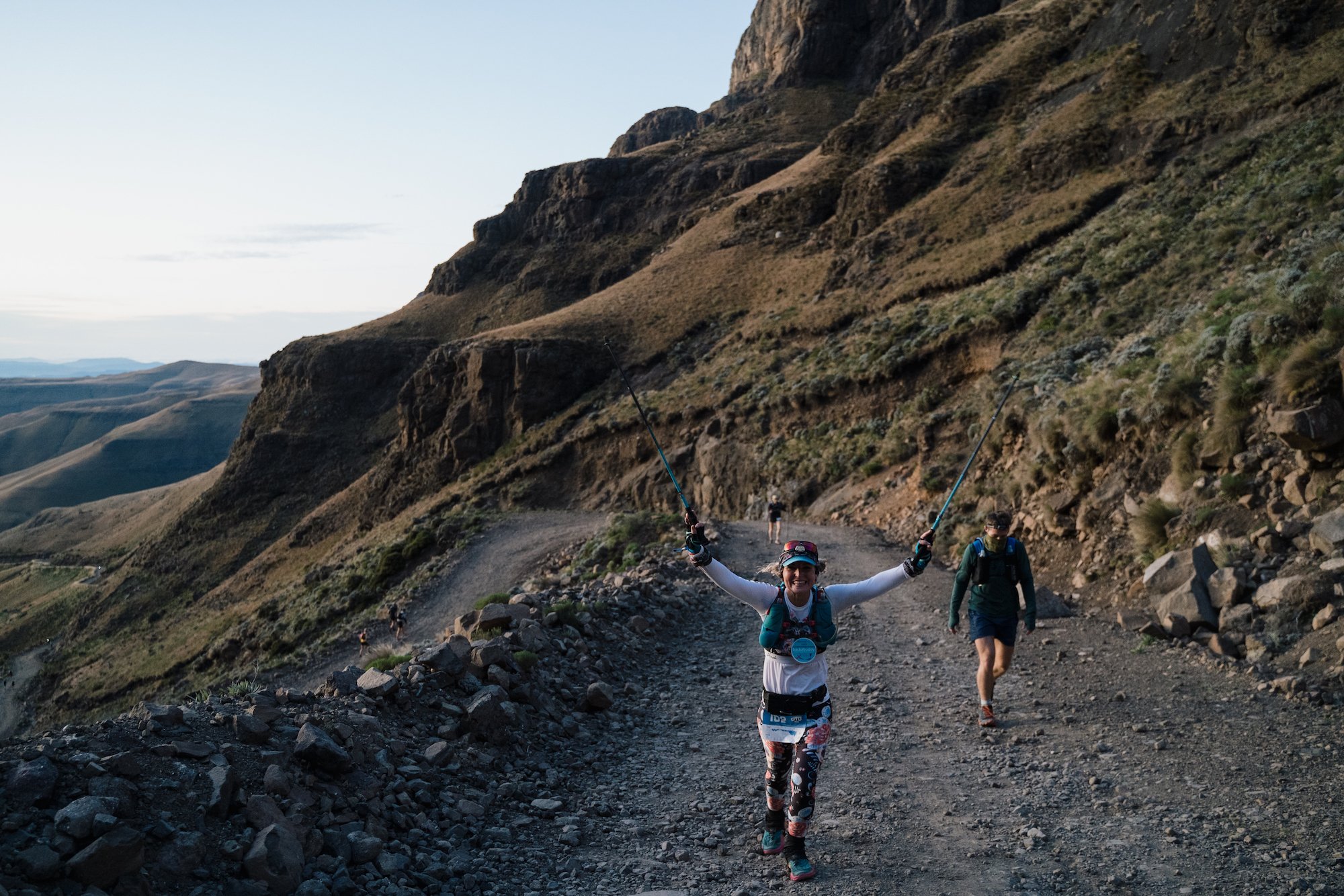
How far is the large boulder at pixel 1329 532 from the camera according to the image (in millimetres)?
8922

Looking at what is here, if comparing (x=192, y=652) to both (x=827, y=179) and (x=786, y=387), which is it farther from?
(x=827, y=179)

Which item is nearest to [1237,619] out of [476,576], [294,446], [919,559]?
[919,559]

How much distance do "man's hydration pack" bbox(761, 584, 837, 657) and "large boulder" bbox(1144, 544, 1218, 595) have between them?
674 cm

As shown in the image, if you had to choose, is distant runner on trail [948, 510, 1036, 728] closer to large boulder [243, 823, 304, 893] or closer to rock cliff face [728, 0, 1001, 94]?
large boulder [243, 823, 304, 893]

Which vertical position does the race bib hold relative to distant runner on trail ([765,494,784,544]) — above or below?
above

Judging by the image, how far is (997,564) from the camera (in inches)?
332

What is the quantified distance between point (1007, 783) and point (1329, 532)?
527 cm

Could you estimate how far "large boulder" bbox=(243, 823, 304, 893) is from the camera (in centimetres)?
496

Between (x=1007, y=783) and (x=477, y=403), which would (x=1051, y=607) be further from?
(x=477, y=403)

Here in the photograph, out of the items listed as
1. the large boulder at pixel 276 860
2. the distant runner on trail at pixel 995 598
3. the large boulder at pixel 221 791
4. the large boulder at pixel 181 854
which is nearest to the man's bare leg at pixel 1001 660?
the distant runner on trail at pixel 995 598

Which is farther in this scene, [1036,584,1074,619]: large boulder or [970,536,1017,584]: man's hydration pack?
[1036,584,1074,619]: large boulder

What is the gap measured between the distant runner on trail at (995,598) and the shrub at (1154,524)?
14.2 feet

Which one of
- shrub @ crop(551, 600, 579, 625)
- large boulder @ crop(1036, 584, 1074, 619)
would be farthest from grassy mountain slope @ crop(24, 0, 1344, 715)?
shrub @ crop(551, 600, 579, 625)

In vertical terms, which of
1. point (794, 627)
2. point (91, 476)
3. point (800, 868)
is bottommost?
point (91, 476)
